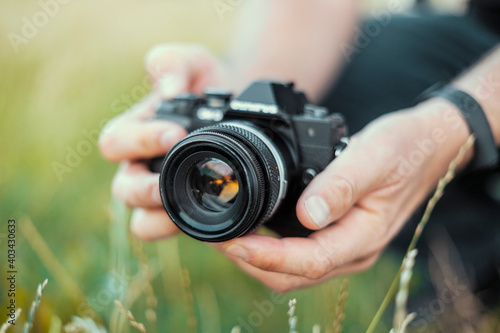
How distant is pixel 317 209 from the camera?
0.97 metres

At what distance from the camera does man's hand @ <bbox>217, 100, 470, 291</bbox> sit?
3.25 feet

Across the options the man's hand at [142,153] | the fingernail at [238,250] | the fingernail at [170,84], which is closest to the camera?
the fingernail at [238,250]

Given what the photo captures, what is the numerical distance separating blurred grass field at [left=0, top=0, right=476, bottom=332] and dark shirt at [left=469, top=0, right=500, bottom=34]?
3.43 feet

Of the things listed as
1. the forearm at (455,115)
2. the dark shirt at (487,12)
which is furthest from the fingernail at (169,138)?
the dark shirt at (487,12)

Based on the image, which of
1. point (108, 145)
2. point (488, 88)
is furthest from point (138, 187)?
point (488, 88)

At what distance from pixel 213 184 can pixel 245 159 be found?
13 centimetres

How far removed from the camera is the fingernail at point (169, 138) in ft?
3.98

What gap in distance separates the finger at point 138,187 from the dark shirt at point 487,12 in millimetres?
1495

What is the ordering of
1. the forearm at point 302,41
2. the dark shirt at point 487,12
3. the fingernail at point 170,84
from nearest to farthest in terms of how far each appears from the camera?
the fingernail at point 170,84, the dark shirt at point 487,12, the forearm at point 302,41

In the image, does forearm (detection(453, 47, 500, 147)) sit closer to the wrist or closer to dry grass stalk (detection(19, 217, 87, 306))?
the wrist

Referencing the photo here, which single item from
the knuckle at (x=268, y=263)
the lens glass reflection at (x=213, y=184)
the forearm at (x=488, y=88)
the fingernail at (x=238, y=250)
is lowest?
the forearm at (x=488, y=88)

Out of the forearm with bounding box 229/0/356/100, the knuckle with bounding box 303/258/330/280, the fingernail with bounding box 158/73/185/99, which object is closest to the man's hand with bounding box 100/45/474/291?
the knuckle with bounding box 303/258/330/280

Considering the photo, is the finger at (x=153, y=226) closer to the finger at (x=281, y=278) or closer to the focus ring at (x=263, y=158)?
the finger at (x=281, y=278)

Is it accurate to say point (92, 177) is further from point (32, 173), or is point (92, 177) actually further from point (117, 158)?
point (117, 158)
